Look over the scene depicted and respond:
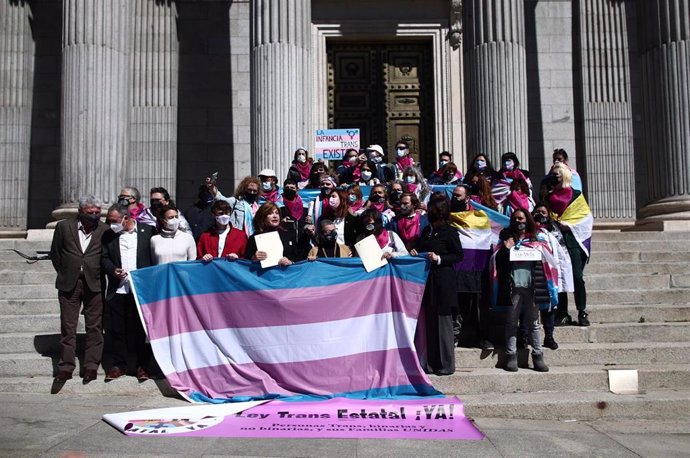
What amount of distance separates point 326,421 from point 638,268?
657cm

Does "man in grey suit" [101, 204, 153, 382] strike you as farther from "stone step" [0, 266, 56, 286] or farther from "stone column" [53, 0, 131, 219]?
"stone column" [53, 0, 131, 219]

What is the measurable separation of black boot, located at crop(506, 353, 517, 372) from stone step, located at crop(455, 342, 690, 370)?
0.76ft

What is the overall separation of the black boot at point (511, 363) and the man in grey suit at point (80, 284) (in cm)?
479

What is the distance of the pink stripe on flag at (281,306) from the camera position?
843cm

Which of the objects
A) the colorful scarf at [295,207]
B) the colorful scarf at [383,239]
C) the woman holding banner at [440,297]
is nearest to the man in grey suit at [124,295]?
the colorful scarf at [295,207]

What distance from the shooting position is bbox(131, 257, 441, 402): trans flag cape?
818 cm

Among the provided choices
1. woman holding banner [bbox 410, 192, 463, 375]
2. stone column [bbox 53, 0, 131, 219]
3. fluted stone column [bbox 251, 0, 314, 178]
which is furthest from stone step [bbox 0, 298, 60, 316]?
woman holding banner [bbox 410, 192, 463, 375]

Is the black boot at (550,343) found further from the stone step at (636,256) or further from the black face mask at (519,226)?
the stone step at (636,256)

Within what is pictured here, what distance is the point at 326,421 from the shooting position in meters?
7.14

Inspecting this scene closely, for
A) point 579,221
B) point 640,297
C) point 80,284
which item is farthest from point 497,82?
point 80,284

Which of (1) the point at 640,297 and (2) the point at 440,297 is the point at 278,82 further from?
(1) the point at 640,297

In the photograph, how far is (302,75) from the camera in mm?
13742

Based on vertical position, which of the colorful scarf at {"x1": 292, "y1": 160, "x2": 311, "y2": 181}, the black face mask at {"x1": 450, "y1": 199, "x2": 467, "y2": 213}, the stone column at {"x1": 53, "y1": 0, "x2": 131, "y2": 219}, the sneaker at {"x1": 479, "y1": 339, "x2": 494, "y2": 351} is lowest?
the sneaker at {"x1": 479, "y1": 339, "x2": 494, "y2": 351}

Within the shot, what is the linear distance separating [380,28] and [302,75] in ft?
15.0
